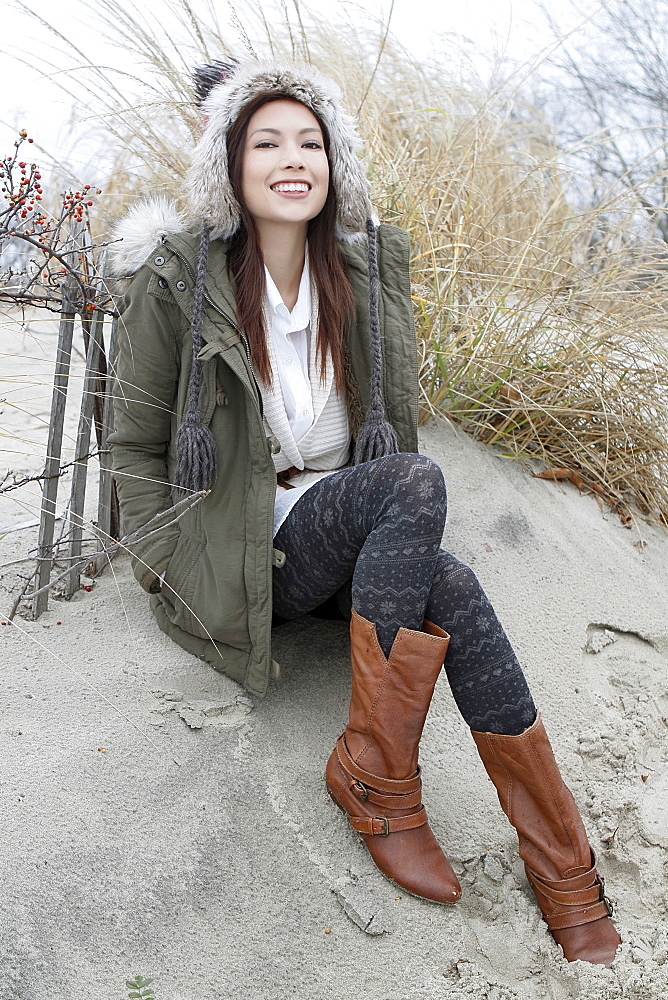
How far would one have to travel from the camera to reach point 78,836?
182 cm

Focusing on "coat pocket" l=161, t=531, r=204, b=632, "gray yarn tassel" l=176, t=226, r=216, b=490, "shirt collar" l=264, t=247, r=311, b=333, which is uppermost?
"shirt collar" l=264, t=247, r=311, b=333

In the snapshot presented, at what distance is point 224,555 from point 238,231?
2.72 feet

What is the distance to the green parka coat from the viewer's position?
2.12 metres

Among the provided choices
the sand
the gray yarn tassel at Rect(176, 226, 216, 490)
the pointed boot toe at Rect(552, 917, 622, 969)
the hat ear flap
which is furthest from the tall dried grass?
the pointed boot toe at Rect(552, 917, 622, 969)

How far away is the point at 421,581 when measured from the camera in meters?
1.91

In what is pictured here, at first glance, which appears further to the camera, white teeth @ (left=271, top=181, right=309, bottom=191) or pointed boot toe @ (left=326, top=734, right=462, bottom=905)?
white teeth @ (left=271, top=181, right=309, bottom=191)

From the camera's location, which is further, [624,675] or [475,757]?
[624,675]

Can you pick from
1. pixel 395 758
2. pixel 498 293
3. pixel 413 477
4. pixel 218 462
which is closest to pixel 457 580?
pixel 413 477

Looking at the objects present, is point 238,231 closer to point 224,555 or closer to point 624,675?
point 224,555

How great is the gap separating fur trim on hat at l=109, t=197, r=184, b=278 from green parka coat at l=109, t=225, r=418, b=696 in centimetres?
4

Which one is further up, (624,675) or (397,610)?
(397,610)

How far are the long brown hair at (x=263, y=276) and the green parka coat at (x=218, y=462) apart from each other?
6 cm

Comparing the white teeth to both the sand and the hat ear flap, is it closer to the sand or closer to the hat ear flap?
the hat ear flap

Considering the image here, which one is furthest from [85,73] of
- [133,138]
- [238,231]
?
[238,231]
